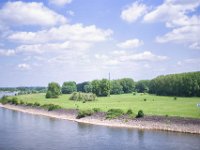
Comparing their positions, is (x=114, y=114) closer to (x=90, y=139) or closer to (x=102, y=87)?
(x=90, y=139)

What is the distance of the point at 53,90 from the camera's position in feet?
635

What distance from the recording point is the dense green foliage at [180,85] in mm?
143125

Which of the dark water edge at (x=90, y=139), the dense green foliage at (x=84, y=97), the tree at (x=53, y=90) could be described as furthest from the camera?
the tree at (x=53, y=90)

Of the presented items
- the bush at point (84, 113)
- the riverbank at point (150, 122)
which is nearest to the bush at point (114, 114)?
the riverbank at point (150, 122)

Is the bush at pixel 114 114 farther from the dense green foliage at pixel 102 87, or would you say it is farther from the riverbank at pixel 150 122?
the dense green foliage at pixel 102 87

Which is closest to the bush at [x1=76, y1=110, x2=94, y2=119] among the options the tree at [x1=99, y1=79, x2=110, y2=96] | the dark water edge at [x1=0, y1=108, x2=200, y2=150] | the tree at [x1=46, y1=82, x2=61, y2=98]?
the dark water edge at [x1=0, y1=108, x2=200, y2=150]

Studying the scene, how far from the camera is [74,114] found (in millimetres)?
110938

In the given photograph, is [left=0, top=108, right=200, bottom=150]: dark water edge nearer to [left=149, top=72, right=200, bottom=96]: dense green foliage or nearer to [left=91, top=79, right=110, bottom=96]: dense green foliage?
[left=149, top=72, right=200, bottom=96]: dense green foliage

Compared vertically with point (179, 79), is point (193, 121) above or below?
below

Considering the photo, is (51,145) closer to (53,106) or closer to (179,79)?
(53,106)

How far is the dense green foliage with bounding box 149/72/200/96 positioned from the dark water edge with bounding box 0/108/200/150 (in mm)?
67562

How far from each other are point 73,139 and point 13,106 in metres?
99.8

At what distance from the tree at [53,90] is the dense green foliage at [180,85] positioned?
5748 centimetres

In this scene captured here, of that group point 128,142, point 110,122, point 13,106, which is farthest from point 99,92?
point 128,142
